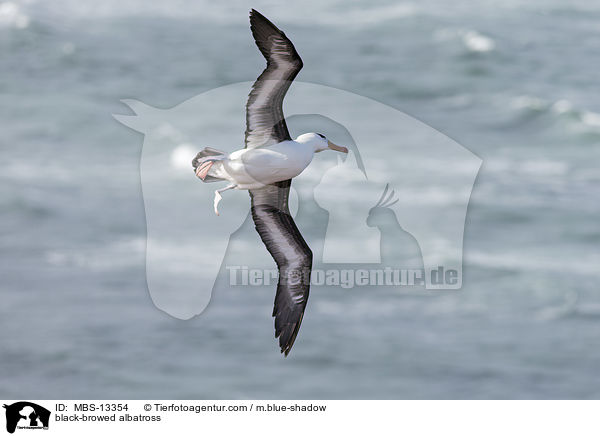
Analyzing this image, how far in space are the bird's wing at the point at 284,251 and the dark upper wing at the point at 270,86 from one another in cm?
113

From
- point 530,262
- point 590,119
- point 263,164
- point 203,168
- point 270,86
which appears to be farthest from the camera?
point 590,119

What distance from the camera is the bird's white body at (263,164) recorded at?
42.6 ft

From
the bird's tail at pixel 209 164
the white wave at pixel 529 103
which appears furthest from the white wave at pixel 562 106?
the bird's tail at pixel 209 164

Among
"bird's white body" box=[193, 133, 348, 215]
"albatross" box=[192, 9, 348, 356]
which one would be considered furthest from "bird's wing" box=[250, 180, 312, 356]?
"bird's white body" box=[193, 133, 348, 215]

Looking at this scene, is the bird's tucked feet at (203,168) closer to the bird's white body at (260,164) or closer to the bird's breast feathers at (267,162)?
the bird's white body at (260,164)

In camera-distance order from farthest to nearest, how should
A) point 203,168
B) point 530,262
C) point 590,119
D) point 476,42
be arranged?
point 476,42
point 590,119
point 530,262
point 203,168

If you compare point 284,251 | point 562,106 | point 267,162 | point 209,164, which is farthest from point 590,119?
point 209,164

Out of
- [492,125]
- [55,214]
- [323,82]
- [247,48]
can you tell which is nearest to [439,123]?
[492,125]

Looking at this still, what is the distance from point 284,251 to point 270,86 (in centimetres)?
249

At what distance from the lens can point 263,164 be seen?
13.1 m

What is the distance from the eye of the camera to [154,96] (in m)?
45.0

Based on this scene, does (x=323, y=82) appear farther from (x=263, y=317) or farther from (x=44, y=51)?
(x=263, y=317)

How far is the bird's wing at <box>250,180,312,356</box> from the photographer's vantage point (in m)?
14.4

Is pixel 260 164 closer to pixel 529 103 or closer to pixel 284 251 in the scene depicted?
pixel 284 251
